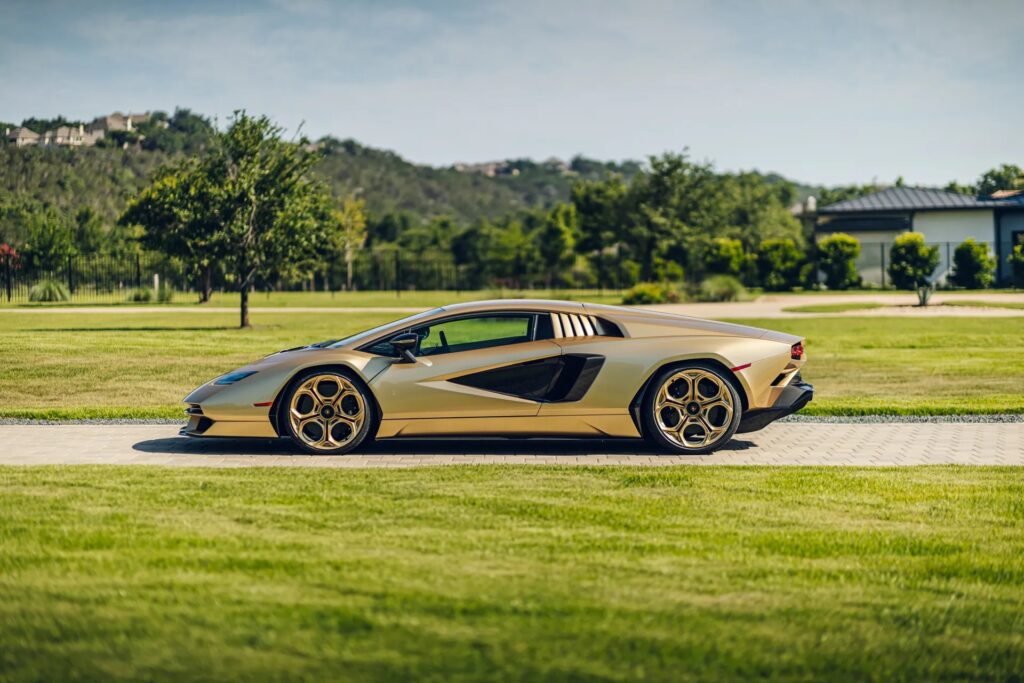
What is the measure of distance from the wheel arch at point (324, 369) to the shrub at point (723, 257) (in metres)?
40.2

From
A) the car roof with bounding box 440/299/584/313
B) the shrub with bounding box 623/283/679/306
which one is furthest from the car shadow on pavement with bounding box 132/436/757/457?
the shrub with bounding box 623/283/679/306

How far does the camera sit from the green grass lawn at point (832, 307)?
32688 millimetres

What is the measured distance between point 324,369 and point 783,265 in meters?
42.0

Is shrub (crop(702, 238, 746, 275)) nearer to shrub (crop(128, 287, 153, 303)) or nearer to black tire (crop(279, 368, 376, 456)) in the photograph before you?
shrub (crop(128, 287, 153, 303))

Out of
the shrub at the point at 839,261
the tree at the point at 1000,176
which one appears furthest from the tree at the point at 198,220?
the tree at the point at 1000,176

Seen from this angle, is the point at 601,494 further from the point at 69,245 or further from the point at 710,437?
the point at 69,245

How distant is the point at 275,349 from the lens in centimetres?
2084

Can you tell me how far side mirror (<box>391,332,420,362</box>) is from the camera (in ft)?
29.0

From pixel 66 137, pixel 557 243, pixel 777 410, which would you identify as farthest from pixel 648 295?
pixel 557 243

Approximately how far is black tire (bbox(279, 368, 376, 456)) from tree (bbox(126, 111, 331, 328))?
1795 centimetres

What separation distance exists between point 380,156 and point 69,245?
92.0 meters

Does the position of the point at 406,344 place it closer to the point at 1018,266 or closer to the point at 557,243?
the point at 1018,266

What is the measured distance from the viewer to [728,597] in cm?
459

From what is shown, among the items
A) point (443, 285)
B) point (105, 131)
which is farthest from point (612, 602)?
point (443, 285)
